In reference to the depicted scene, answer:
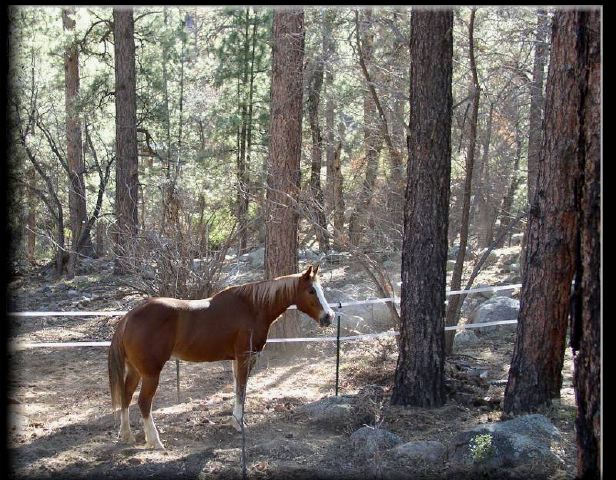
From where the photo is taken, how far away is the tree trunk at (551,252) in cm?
680

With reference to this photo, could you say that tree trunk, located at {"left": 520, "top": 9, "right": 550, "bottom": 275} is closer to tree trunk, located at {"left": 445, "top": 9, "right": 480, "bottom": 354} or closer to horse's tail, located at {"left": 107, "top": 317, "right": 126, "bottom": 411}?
tree trunk, located at {"left": 445, "top": 9, "right": 480, "bottom": 354}

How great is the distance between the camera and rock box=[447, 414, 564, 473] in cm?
603

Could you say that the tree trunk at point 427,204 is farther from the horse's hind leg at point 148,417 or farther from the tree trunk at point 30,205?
the tree trunk at point 30,205

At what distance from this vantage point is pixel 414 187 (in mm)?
8305

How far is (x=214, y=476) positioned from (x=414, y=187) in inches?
152

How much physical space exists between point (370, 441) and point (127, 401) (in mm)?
2377

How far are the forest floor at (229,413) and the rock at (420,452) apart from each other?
0.09m

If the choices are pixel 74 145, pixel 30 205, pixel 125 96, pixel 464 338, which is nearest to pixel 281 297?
pixel 464 338

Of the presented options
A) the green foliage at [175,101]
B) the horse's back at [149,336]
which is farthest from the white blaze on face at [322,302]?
the green foliage at [175,101]

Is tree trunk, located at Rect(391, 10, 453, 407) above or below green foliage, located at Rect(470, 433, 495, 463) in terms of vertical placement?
above

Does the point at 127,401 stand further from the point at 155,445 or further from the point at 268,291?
the point at 268,291

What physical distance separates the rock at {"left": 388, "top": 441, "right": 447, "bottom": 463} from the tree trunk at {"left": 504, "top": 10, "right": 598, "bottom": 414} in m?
1.44

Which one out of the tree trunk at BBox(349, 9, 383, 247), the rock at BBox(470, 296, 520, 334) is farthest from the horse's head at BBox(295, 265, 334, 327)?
the rock at BBox(470, 296, 520, 334)
